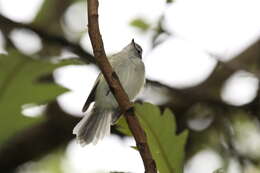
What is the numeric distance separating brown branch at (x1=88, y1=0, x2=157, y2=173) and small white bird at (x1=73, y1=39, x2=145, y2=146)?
0.85m

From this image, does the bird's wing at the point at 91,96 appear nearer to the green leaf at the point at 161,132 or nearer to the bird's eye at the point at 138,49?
the bird's eye at the point at 138,49

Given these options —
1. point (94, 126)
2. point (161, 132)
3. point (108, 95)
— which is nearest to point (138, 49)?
point (108, 95)

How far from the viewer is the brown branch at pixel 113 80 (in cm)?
100

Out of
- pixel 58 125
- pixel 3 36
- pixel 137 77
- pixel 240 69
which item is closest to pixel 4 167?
pixel 58 125

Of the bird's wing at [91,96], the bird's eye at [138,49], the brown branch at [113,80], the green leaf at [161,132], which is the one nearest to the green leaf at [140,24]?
the bird's eye at [138,49]

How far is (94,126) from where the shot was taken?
2.02m

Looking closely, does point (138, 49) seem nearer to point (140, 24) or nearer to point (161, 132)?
point (140, 24)

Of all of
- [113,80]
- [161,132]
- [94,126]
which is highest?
[113,80]

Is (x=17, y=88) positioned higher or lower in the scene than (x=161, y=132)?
higher

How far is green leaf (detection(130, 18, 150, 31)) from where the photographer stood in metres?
2.19

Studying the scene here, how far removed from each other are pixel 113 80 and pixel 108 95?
1.07 metres

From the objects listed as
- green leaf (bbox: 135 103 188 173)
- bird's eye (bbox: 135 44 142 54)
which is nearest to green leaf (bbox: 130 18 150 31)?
bird's eye (bbox: 135 44 142 54)

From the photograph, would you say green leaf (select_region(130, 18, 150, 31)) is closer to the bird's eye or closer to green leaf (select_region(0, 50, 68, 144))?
the bird's eye

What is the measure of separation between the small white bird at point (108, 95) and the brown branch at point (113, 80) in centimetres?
85
